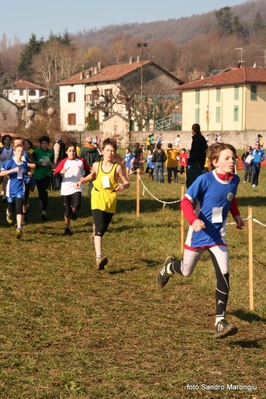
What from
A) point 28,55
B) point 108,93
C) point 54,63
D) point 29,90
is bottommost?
point 108,93

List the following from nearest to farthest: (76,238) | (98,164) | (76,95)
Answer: (98,164) → (76,238) → (76,95)

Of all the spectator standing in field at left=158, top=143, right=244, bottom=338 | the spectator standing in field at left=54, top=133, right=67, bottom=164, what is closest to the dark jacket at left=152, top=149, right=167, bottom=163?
the spectator standing in field at left=54, top=133, right=67, bottom=164

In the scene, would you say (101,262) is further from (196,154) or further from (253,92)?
(253,92)

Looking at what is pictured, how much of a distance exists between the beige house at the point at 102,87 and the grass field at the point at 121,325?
76.4 m

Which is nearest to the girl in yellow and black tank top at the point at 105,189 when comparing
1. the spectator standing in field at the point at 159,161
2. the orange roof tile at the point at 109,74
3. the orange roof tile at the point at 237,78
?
the spectator standing in field at the point at 159,161

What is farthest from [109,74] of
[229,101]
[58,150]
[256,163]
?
[58,150]

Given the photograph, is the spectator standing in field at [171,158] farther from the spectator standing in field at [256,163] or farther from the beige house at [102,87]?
the beige house at [102,87]

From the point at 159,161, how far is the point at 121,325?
23.3 meters

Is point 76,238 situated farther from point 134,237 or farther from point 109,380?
point 109,380

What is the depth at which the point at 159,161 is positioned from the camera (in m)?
31.2

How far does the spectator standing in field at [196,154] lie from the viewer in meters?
15.9

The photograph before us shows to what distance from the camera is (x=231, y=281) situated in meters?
10.6

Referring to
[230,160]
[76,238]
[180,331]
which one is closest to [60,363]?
[180,331]

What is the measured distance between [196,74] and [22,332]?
160321 mm
